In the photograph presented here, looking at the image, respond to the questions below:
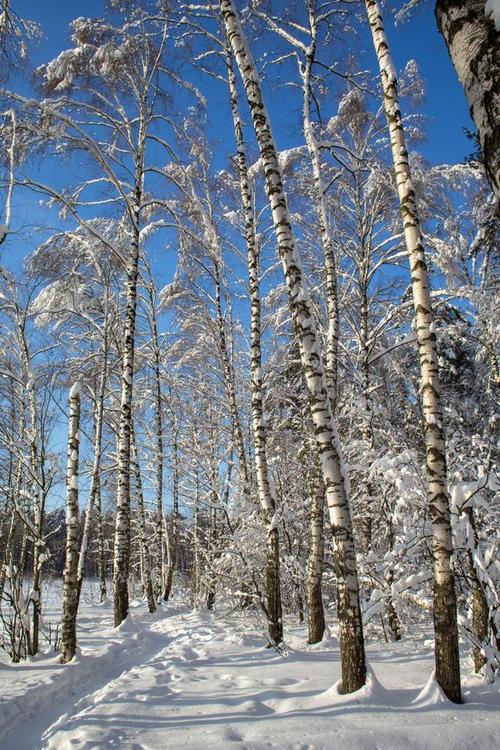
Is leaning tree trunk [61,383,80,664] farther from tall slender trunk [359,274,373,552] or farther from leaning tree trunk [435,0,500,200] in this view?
leaning tree trunk [435,0,500,200]

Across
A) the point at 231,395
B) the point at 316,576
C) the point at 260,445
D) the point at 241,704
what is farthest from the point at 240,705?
the point at 231,395

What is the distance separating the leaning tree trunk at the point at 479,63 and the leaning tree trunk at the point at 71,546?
21.6 feet

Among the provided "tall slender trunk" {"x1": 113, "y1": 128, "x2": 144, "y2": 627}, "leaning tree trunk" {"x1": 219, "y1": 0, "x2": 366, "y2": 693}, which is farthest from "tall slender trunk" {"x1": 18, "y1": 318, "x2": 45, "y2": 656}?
"leaning tree trunk" {"x1": 219, "y1": 0, "x2": 366, "y2": 693}

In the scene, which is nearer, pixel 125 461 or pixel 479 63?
pixel 479 63

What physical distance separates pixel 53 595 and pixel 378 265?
1047 inches

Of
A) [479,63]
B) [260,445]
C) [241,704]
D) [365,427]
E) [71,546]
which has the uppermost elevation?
[479,63]

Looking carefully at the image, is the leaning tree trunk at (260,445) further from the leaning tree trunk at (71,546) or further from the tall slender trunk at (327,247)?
the leaning tree trunk at (71,546)

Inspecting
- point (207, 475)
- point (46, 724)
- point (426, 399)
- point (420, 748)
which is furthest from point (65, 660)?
point (426, 399)

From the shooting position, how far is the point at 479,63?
48.1 inches

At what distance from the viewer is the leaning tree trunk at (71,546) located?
650cm

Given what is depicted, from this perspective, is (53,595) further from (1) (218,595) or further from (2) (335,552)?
(2) (335,552)

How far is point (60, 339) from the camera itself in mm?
12805

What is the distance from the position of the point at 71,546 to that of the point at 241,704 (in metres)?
3.78

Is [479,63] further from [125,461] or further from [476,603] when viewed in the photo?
[125,461]
